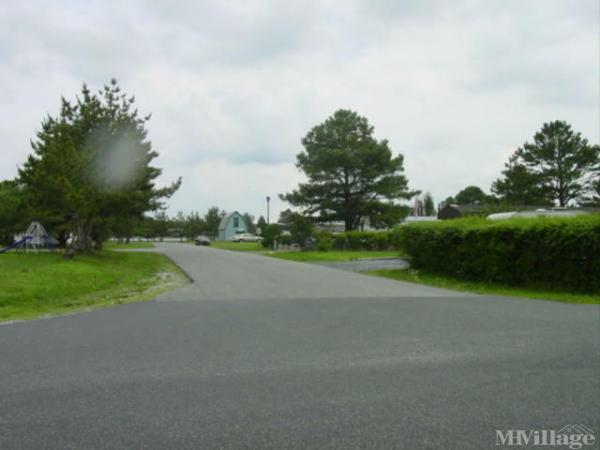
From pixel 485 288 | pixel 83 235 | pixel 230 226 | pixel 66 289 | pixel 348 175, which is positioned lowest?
pixel 485 288

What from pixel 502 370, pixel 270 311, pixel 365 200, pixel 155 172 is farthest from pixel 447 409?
pixel 365 200

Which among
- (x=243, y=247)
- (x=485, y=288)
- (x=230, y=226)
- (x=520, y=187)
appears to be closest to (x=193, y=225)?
(x=230, y=226)

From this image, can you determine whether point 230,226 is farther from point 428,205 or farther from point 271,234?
point 428,205

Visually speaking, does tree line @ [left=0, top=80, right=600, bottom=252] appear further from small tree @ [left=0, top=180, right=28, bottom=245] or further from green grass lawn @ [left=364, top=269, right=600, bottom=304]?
green grass lawn @ [left=364, top=269, right=600, bottom=304]

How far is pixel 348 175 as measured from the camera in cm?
3691

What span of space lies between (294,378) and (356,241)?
28.0m

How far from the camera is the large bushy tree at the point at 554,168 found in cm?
4666

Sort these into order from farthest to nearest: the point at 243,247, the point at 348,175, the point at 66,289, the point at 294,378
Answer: the point at 243,247, the point at 348,175, the point at 66,289, the point at 294,378

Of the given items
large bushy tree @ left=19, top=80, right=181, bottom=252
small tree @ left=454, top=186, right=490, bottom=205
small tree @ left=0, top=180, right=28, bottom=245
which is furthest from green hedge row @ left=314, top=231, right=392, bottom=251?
small tree @ left=454, top=186, right=490, bottom=205

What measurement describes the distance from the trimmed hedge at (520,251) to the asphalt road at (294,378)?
3.51 m

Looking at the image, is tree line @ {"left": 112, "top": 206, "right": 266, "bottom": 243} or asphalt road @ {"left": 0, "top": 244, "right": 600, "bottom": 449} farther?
tree line @ {"left": 112, "top": 206, "right": 266, "bottom": 243}

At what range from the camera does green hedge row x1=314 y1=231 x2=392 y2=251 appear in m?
31.5

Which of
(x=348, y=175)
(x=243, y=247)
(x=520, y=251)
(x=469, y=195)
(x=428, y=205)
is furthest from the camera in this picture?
(x=428, y=205)

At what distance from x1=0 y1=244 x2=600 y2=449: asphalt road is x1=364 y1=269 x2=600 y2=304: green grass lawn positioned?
90.6 inches
